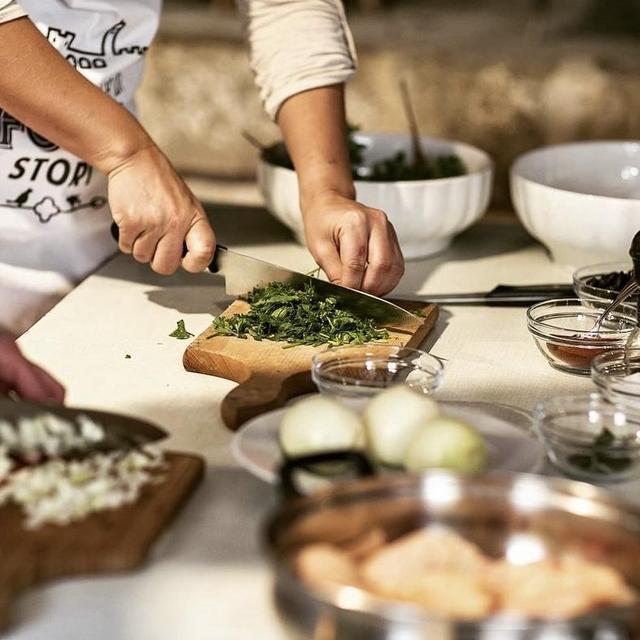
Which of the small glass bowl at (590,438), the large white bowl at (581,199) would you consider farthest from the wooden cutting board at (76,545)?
the large white bowl at (581,199)

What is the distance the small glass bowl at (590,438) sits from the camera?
3.33 feet

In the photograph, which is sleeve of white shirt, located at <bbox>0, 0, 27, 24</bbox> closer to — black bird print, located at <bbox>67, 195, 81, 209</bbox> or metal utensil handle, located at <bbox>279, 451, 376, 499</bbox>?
black bird print, located at <bbox>67, 195, 81, 209</bbox>

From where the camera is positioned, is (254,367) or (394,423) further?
(254,367)

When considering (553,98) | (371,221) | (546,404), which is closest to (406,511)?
(546,404)

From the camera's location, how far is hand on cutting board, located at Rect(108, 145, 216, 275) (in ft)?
4.67

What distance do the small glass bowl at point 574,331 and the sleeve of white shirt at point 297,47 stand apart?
0.57m

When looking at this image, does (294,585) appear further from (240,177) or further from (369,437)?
(240,177)

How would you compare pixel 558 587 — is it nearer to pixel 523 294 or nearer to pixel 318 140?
pixel 523 294

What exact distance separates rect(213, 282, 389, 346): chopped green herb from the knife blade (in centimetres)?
22

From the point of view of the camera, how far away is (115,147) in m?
1.42

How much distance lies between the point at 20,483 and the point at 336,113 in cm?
100

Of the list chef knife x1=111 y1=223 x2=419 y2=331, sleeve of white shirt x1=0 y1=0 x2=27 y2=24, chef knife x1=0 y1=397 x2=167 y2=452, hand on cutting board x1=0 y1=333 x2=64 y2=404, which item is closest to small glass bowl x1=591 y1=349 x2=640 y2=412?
chef knife x1=111 y1=223 x2=419 y2=331

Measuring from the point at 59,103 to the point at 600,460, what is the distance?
0.83 metres

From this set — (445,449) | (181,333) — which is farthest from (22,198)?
(445,449)
